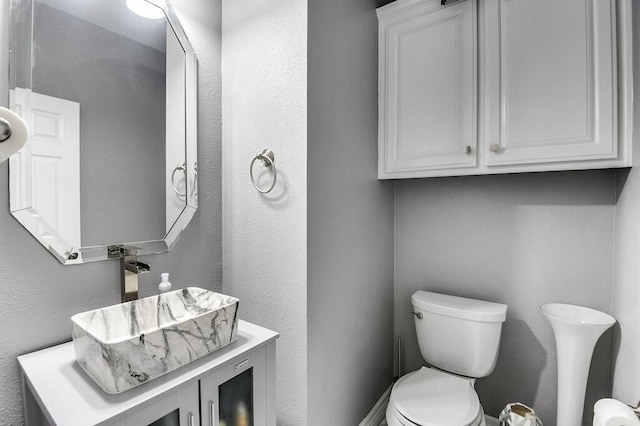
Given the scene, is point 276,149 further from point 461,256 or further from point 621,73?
point 621,73

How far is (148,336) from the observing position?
0.72m

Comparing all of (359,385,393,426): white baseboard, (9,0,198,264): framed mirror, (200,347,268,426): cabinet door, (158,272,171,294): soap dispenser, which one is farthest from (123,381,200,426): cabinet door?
(359,385,393,426): white baseboard

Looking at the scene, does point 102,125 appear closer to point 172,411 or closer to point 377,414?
point 172,411

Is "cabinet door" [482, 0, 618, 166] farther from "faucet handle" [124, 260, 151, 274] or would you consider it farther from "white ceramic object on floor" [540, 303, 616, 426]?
"faucet handle" [124, 260, 151, 274]

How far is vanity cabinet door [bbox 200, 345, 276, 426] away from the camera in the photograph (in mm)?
811

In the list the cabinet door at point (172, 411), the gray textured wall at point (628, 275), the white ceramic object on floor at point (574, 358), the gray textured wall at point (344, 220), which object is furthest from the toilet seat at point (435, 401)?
the cabinet door at point (172, 411)

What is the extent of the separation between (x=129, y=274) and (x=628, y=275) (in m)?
1.83

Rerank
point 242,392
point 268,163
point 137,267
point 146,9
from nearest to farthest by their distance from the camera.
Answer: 1. point 242,392
2. point 137,267
3. point 146,9
4. point 268,163

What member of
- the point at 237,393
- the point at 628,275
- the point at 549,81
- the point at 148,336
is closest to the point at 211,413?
the point at 237,393

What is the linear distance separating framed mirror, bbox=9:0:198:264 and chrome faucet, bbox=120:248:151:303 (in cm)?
4

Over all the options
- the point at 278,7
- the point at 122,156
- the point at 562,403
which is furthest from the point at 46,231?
the point at 562,403

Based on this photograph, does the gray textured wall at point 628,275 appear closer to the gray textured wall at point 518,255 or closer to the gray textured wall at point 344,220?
the gray textured wall at point 518,255

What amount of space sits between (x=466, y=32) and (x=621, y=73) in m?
0.61

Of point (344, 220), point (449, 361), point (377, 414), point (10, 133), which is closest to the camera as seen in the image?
point (10, 133)
